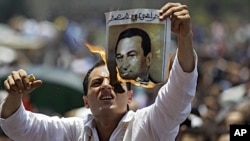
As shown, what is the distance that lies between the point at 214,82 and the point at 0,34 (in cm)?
355

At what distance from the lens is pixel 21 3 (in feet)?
53.8

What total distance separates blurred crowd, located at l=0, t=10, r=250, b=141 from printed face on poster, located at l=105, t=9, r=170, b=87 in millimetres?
3425

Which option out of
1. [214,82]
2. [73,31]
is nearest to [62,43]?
[73,31]

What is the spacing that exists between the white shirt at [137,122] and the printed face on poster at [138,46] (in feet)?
0.22

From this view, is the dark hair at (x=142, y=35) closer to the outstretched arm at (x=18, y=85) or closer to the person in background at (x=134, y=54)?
the person in background at (x=134, y=54)

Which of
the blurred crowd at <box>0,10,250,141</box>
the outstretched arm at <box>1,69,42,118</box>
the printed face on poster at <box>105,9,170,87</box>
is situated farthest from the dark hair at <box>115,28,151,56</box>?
the blurred crowd at <box>0,10,250,141</box>

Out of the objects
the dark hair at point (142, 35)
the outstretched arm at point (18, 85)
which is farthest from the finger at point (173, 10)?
the outstretched arm at point (18, 85)

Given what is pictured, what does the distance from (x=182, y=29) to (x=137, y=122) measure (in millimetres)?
528

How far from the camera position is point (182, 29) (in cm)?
427

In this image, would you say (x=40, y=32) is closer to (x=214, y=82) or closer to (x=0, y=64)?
(x=0, y=64)

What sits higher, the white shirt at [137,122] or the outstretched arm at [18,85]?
the outstretched arm at [18,85]

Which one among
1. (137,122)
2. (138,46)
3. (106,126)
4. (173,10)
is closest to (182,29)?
(173,10)

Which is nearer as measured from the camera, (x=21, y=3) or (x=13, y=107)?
(x=13, y=107)

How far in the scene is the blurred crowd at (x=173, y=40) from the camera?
9.80m
